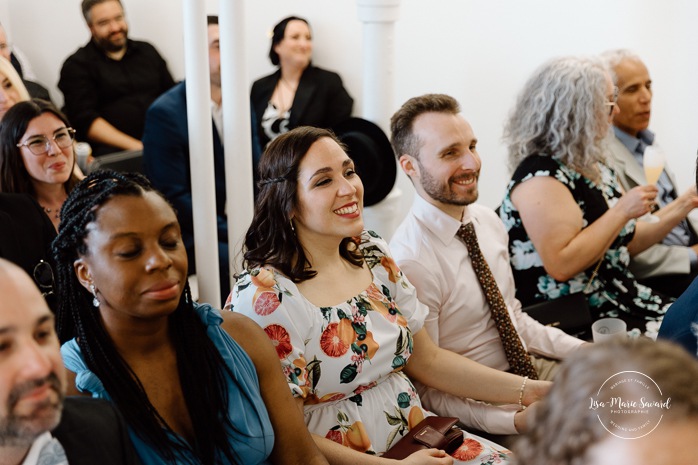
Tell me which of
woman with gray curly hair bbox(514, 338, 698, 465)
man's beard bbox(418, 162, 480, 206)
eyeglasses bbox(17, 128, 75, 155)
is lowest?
man's beard bbox(418, 162, 480, 206)

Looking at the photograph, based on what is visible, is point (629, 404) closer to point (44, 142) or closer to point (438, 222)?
point (438, 222)

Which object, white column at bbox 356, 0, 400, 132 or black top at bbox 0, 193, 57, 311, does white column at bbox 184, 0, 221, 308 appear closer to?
black top at bbox 0, 193, 57, 311

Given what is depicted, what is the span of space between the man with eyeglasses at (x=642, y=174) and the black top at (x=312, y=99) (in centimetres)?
173

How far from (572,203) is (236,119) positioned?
110cm

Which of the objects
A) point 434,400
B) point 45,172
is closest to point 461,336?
point 434,400

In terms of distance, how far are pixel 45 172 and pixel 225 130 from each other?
64 centimetres

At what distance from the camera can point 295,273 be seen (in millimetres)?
2062

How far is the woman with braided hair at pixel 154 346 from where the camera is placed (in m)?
1.64

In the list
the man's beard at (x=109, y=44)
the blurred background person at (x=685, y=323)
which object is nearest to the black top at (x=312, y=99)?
the man's beard at (x=109, y=44)

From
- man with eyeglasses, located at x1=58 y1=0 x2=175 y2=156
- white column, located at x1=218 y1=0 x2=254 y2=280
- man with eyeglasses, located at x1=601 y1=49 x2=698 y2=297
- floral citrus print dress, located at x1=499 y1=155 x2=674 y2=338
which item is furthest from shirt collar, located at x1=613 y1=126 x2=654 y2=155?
man with eyeglasses, located at x1=58 y1=0 x2=175 y2=156

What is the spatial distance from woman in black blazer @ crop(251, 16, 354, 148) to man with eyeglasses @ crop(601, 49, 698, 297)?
5.72ft

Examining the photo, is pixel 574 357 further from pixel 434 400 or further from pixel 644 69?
pixel 644 69

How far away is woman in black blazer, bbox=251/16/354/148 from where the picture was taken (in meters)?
4.96

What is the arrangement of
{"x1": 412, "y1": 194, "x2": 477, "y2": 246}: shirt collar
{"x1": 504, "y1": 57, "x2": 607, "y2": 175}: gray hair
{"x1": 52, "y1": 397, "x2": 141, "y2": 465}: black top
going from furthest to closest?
{"x1": 504, "y1": 57, "x2": 607, "y2": 175}: gray hair
{"x1": 412, "y1": 194, "x2": 477, "y2": 246}: shirt collar
{"x1": 52, "y1": 397, "x2": 141, "y2": 465}: black top
